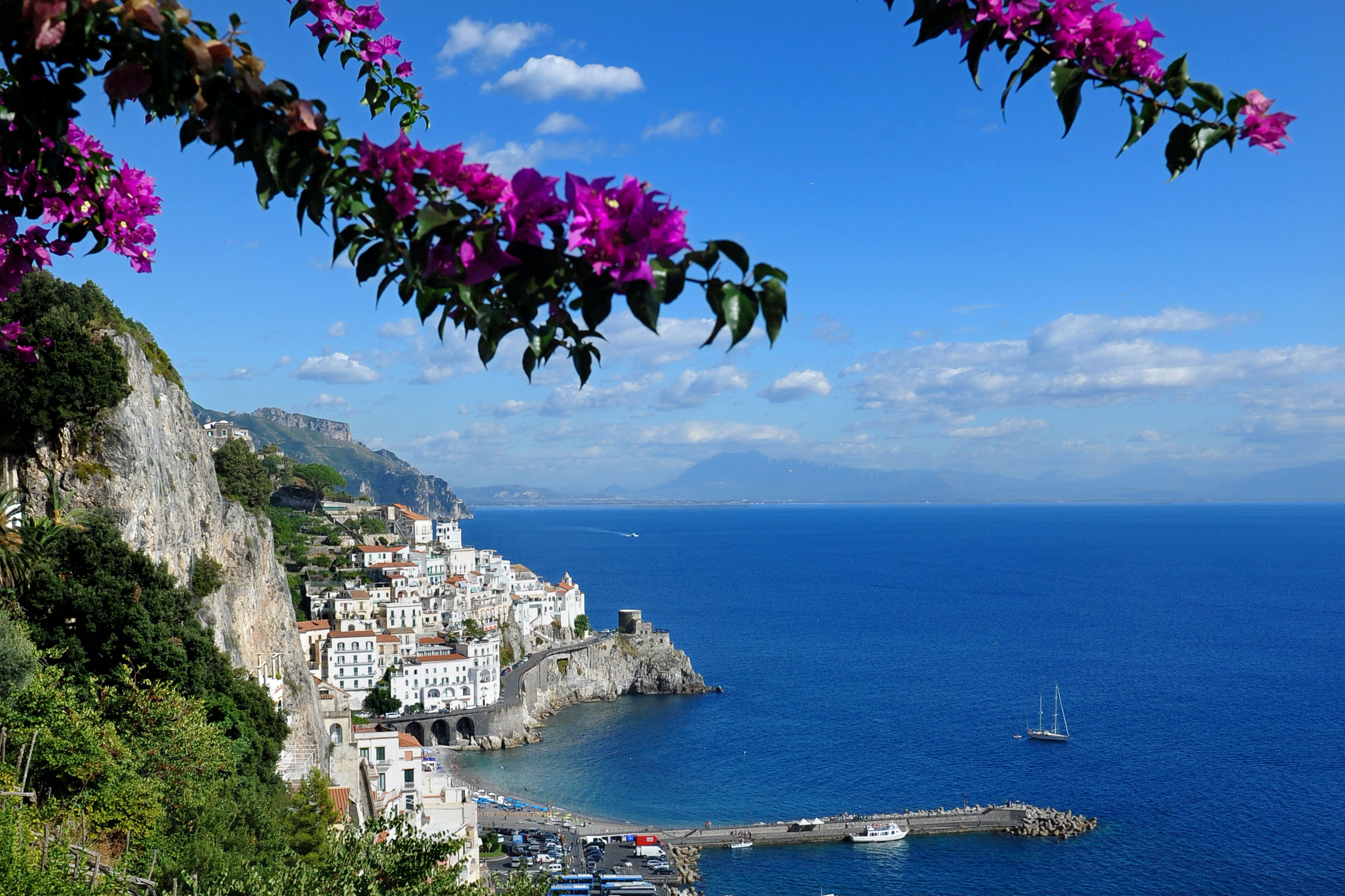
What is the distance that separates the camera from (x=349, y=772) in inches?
1014

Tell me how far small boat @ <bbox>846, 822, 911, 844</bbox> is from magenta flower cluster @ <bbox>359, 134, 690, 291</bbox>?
128 feet

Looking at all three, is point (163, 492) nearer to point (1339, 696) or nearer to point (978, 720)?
point (978, 720)

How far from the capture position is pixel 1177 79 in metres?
2.30

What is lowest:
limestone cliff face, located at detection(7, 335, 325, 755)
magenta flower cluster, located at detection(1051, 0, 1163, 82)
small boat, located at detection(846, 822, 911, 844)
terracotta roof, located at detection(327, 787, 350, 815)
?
small boat, located at detection(846, 822, 911, 844)

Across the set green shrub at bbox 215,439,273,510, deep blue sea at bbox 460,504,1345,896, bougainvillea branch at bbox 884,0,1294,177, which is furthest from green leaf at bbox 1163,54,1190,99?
green shrub at bbox 215,439,273,510

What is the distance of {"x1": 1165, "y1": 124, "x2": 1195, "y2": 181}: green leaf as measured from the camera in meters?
2.27

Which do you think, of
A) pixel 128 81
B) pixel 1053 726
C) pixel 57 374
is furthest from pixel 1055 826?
pixel 128 81

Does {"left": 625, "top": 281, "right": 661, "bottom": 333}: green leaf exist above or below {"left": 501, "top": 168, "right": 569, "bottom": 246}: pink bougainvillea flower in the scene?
below

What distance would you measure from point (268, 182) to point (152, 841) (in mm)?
13854

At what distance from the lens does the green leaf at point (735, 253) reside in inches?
68.8

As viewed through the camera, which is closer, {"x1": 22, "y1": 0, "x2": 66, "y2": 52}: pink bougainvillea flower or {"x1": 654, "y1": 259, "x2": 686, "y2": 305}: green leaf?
{"x1": 654, "y1": 259, "x2": 686, "y2": 305}: green leaf

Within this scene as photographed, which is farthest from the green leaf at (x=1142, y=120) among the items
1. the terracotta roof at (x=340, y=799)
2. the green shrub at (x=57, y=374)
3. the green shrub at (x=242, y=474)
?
the green shrub at (x=242, y=474)

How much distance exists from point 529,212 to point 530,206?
1 cm

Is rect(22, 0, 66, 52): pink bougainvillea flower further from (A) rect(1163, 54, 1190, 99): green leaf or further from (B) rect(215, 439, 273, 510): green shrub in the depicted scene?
(B) rect(215, 439, 273, 510): green shrub
